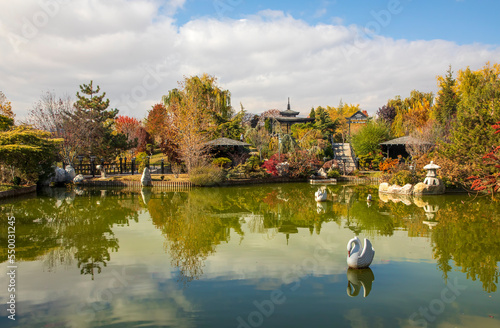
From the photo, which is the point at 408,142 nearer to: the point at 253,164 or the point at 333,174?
the point at 333,174

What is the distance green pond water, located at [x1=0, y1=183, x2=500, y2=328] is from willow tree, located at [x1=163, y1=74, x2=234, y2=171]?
10006 millimetres

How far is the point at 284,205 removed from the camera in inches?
539

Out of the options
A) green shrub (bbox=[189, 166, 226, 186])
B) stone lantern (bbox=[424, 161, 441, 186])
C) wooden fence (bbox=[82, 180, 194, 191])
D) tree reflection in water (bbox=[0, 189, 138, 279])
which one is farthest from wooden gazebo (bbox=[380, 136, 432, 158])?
tree reflection in water (bbox=[0, 189, 138, 279])

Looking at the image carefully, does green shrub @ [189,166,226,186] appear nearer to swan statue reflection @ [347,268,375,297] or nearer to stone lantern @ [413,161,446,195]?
stone lantern @ [413,161,446,195]

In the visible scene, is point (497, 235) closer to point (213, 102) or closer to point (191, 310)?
point (191, 310)

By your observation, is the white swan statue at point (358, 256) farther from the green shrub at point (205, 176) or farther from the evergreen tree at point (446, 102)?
the evergreen tree at point (446, 102)

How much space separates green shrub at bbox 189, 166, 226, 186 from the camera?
19469mm

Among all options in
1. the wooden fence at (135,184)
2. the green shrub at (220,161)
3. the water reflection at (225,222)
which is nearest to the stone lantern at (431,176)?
the water reflection at (225,222)

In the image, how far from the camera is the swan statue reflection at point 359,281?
542 centimetres

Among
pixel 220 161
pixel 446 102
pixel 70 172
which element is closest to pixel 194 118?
pixel 220 161

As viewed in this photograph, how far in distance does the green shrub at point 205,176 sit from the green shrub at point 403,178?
930 centimetres

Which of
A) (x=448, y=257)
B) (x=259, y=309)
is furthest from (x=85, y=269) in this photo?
(x=448, y=257)

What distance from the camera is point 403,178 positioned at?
1712 cm

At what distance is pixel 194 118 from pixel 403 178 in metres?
13.2
